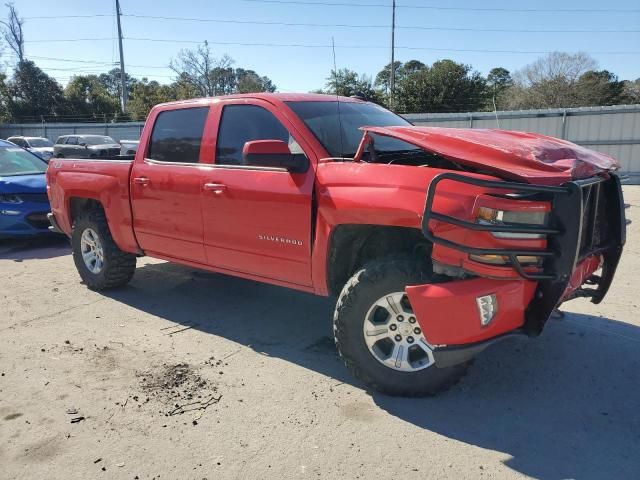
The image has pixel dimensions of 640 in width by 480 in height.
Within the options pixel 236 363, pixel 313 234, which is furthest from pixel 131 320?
pixel 313 234

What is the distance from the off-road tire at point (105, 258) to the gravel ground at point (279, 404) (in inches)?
23.3

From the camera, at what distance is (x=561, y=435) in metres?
2.94

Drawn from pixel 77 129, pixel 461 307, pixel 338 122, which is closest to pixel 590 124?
pixel 338 122

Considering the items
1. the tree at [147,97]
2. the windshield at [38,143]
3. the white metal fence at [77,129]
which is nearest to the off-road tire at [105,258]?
the windshield at [38,143]

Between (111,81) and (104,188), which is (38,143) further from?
(111,81)

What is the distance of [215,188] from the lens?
4246 mm

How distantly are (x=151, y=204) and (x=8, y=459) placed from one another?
8.45 ft

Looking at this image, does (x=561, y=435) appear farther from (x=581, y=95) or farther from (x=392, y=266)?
(x=581, y=95)

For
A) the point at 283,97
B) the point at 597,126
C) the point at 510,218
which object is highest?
the point at 283,97

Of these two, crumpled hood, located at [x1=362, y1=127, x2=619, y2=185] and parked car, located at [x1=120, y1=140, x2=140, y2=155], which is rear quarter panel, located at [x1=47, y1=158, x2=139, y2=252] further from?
crumpled hood, located at [x1=362, y1=127, x2=619, y2=185]

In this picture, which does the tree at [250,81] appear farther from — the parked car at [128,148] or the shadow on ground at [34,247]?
the shadow on ground at [34,247]

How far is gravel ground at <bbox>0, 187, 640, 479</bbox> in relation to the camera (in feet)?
9.02

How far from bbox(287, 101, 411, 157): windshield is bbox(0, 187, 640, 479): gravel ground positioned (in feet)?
5.23

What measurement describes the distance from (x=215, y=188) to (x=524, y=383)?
2.70 meters
